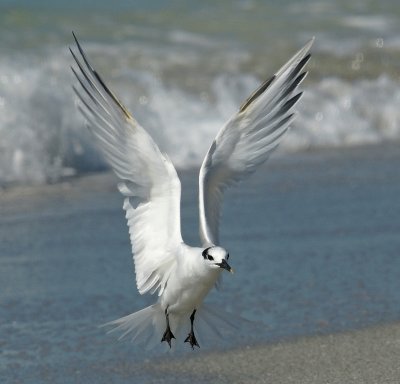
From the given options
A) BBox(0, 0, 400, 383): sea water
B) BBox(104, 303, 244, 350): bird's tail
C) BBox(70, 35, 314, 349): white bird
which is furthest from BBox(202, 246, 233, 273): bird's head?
BBox(0, 0, 400, 383): sea water

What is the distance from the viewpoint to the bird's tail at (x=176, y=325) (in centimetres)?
470

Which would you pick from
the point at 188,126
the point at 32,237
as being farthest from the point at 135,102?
the point at 32,237

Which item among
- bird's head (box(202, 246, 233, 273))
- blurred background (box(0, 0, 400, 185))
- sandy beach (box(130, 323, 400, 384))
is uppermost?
blurred background (box(0, 0, 400, 185))

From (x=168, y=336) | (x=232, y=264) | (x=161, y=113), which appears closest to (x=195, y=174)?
(x=161, y=113)

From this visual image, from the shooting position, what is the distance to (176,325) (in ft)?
15.9

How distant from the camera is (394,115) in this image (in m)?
10.2

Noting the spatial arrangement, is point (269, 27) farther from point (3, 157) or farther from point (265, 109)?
point (265, 109)

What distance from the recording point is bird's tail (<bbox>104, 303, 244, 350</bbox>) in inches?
185

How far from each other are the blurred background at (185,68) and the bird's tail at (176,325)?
3.21m

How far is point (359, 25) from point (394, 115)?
4035mm

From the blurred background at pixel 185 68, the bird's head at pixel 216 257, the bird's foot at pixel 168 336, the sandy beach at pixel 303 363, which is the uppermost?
the blurred background at pixel 185 68

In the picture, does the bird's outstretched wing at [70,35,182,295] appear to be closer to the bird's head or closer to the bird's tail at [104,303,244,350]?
the bird's tail at [104,303,244,350]

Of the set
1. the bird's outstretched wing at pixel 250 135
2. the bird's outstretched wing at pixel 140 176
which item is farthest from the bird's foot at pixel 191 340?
the bird's outstretched wing at pixel 250 135

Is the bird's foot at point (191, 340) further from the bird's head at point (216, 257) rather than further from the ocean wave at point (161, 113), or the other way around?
the ocean wave at point (161, 113)
